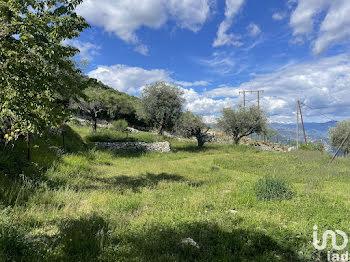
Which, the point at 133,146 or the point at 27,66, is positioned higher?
the point at 27,66

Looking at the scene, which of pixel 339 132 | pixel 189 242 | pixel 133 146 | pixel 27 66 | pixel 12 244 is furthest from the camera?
pixel 339 132

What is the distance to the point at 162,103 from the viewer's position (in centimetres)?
2548

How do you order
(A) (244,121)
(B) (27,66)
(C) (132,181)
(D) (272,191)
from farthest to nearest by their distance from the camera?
(A) (244,121), (C) (132,181), (D) (272,191), (B) (27,66)

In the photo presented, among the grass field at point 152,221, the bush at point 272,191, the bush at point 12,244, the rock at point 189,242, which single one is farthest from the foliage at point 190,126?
the bush at point 12,244

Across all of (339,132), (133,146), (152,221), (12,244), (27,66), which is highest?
(27,66)

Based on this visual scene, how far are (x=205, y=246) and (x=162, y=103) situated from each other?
22399 mm

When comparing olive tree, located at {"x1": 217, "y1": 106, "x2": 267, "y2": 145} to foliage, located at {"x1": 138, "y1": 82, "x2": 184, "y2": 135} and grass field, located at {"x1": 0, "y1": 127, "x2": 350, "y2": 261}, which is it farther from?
grass field, located at {"x1": 0, "y1": 127, "x2": 350, "y2": 261}

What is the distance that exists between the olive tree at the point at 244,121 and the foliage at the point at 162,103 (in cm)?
887

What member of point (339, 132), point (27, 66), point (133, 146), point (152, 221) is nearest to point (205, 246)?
point (152, 221)

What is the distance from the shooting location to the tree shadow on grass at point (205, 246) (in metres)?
3.64

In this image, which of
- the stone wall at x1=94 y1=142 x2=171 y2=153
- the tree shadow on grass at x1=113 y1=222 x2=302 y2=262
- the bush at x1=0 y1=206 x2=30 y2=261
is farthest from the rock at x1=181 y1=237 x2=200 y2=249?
the stone wall at x1=94 y1=142 x2=171 y2=153

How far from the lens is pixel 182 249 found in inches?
151

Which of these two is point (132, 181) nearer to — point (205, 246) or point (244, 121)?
point (205, 246)

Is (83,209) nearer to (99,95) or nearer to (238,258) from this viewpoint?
(238,258)
